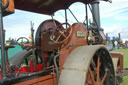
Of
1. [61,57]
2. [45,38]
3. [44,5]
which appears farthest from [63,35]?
[44,5]

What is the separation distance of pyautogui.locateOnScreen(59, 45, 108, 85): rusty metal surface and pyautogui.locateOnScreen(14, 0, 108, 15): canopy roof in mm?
1307

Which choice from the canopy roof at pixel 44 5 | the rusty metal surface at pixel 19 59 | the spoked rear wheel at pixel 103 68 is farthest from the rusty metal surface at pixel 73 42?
the rusty metal surface at pixel 19 59

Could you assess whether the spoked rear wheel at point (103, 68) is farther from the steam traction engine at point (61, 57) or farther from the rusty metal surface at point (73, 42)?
the rusty metal surface at point (73, 42)

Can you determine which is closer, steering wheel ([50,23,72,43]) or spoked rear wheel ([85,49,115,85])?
steering wheel ([50,23,72,43])

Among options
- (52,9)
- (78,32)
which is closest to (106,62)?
(78,32)

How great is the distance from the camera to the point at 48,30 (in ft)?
10.6

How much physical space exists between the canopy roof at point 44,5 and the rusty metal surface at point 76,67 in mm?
1307

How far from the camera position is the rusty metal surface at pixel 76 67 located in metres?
2.29

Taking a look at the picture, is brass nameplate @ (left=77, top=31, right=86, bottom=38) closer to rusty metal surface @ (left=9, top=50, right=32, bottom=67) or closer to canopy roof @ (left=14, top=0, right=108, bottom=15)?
canopy roof @ (left=14, top=0, right=108, bottom=15)

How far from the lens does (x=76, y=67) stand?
94.0 inches

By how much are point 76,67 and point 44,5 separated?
5.68ft

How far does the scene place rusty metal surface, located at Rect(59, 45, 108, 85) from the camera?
7.53ft

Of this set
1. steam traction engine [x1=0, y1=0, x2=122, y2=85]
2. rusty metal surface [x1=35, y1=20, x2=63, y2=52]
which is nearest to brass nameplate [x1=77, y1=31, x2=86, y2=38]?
steam traction engine [x1=0, y1=0, x2=122, y2=85]

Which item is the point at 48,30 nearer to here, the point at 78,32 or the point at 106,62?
the point at 78,32
